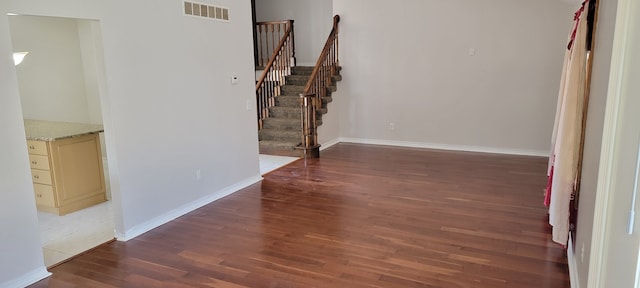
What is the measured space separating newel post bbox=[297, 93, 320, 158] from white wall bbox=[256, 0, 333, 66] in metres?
2.91

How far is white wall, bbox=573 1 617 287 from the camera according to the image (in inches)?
80.7

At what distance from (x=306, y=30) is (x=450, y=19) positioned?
3.52m

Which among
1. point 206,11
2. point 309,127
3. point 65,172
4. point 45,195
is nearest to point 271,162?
point 309,127

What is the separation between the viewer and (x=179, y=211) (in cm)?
420

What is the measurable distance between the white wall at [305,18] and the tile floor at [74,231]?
225 inches

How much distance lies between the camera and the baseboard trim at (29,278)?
2.83 meters

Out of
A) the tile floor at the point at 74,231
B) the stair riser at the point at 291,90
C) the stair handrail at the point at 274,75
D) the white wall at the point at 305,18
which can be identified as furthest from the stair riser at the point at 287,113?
the tile floor at the point at 74,231

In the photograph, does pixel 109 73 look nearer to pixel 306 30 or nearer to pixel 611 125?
pixel 611 125

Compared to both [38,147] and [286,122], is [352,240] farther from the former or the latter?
[286,122]

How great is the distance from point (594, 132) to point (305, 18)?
7554mm

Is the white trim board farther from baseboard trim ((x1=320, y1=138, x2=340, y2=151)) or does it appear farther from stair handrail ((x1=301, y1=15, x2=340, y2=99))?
baseboard trim ((x1=320, y1=138, x2=340, y2=151))

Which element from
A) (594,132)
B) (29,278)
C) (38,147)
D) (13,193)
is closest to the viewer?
(594,132)

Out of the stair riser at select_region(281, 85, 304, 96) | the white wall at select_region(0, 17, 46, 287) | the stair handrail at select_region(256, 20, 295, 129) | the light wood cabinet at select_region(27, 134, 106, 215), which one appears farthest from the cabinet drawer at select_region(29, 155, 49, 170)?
the stair riser at select_region(281, 85, 304, 96)

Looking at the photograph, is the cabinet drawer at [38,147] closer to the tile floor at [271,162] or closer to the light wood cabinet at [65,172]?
the light wood cabinet at [65,172]
